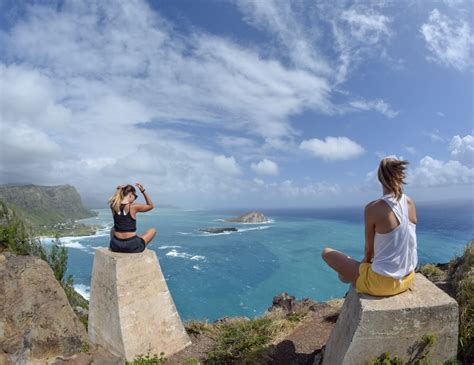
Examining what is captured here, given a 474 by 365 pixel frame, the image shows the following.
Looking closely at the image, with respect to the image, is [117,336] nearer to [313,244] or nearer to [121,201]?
[121,201]

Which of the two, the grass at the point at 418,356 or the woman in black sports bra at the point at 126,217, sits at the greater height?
the woman in black sports bra at the point at 126,217

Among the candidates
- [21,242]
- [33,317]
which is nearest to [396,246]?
[33,317]

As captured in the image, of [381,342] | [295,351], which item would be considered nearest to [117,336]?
[295,351]

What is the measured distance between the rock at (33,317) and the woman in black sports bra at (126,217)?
1.73 metres

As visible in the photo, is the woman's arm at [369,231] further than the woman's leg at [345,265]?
No

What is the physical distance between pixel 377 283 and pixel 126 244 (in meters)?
5.17

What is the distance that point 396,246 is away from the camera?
374 cm

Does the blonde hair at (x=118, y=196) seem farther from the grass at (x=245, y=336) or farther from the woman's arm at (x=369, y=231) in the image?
the woman's arm at (x=369, y=231)

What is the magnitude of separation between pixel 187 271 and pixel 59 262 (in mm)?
43146

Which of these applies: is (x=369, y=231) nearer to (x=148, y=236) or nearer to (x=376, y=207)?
(x=376, y=207)

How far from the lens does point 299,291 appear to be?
46.1m

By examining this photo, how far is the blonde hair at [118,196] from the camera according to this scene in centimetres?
660

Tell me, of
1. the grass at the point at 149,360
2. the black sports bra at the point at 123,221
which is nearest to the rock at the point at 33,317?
the grass at the point at 149,360

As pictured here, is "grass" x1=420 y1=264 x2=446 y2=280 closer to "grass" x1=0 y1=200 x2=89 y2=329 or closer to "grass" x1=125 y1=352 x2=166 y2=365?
"grass" x1=125 y1=352 x2=166 y2=365
